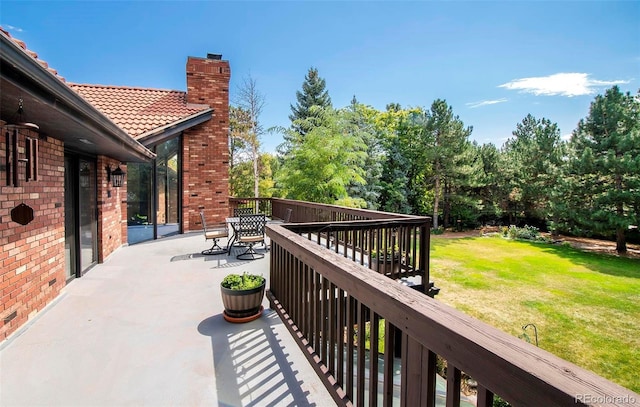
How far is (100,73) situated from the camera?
503 inches

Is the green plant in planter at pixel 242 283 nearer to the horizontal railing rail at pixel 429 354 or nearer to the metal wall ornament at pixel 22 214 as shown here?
the horizontal railing rail at pixel 429 354

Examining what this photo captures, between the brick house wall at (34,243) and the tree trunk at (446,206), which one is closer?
the brick house wall at (34,243)

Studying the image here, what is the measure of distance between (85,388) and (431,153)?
2182 centimetres

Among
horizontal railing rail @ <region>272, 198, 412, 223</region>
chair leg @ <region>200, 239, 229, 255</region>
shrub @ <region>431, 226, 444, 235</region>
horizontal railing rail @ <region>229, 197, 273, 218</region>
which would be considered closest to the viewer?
horizontal railing rail @ <region>272, 198, 412, 223</region>

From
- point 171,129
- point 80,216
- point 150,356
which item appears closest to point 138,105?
point 171,129

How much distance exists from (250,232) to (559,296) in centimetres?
1074

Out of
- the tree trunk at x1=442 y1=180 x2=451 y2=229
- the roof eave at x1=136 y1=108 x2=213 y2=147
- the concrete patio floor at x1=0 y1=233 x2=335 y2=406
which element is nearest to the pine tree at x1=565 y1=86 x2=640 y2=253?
the tree trunk at x1=442 y1=180 x2=451 y2=229

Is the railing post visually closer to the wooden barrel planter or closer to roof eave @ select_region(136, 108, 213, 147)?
the wooden barrel planter

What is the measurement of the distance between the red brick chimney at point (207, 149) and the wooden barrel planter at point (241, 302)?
22.3ft

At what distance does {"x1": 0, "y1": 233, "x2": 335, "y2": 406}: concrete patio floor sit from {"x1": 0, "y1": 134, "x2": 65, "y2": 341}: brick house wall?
226 mm

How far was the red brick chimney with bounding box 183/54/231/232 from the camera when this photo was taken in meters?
9.47

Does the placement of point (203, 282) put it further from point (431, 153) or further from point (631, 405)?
point (431, 153)

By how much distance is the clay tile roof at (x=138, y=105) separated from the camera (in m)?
7.19

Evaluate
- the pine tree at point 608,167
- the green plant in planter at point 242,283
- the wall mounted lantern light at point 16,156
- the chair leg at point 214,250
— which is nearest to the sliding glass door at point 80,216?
the chair leg at point 214,250
